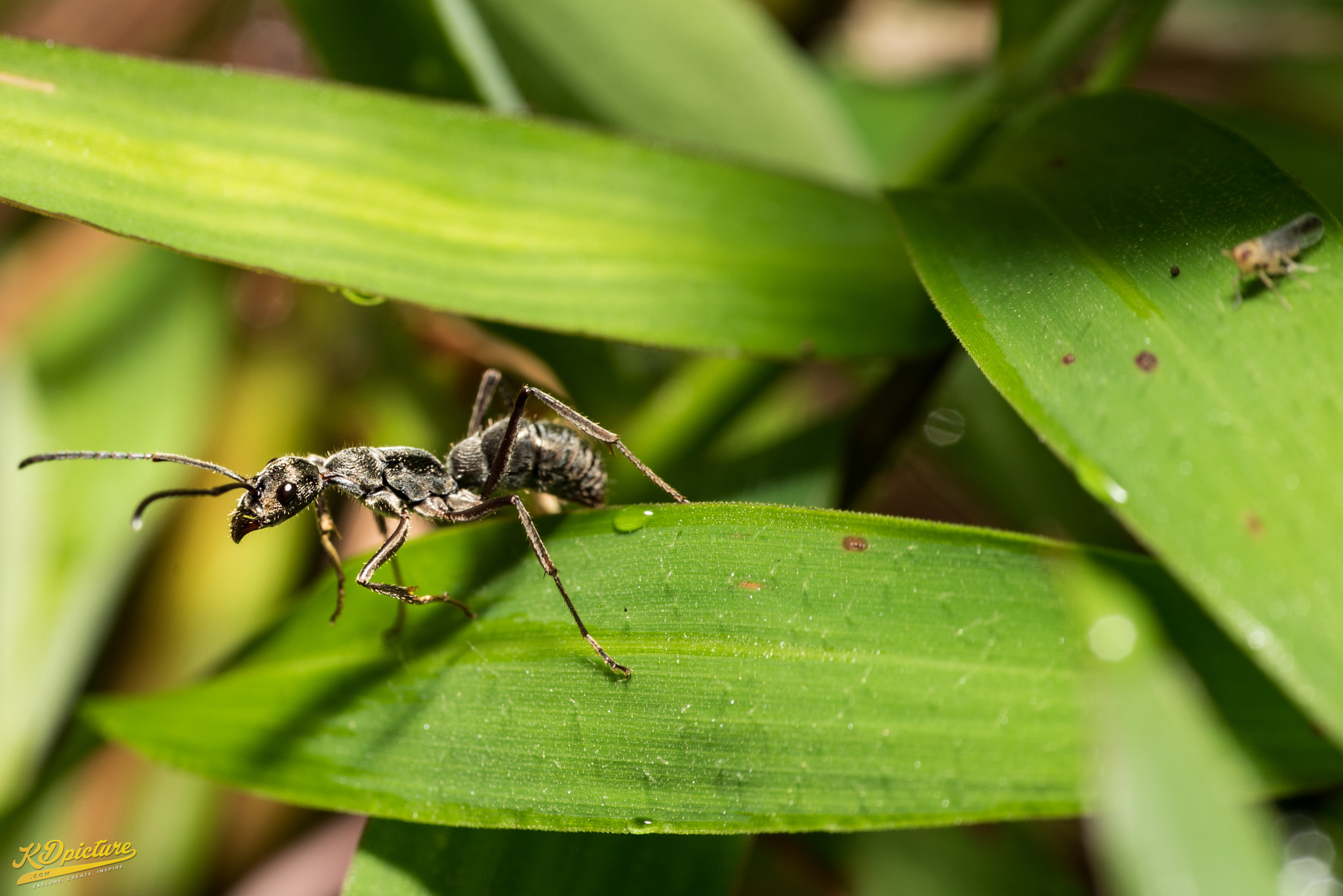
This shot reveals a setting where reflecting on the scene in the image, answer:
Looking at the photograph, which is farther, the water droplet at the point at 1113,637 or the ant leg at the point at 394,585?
the ant leg at the point at 394,585

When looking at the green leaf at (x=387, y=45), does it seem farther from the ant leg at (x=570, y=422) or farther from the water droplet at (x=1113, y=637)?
the water droplet at (x=1113, y=637)

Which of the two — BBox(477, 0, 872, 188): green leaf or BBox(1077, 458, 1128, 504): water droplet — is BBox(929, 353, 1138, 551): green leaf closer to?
BBox(477, 0, 872, 188): green leaf

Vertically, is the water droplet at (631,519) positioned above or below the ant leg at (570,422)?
above

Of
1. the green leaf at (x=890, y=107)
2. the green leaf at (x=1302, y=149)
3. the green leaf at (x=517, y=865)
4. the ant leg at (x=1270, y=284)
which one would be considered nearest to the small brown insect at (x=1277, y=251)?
the ant leg at (x=1270, y=284)

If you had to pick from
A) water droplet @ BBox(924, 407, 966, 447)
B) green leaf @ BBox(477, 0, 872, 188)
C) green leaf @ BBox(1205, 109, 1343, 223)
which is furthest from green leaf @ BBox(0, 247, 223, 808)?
green leaf @ BBox(1205, 109, 1343, 223)

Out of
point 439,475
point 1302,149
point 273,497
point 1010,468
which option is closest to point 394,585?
point 273,497

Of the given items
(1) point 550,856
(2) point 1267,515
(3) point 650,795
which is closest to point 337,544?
(1) point 550,856
